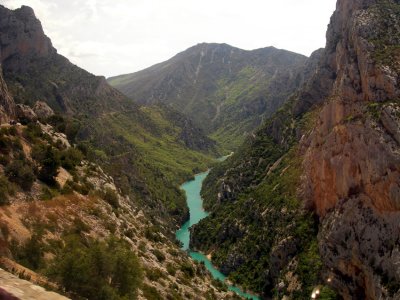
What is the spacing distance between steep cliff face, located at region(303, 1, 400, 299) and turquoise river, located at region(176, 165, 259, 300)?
21595 mm

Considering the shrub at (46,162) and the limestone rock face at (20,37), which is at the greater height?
the limestone rock face at (20,37)

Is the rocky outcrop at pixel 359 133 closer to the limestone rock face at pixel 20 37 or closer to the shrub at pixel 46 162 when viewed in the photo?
the shrub at pixel 46 162

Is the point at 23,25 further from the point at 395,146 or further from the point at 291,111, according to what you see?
the point at 395,146

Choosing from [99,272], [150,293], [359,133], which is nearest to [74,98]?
[359,133]

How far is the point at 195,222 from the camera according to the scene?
13250cm

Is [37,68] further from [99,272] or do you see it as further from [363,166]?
[99,272]

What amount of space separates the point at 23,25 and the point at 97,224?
123 meters

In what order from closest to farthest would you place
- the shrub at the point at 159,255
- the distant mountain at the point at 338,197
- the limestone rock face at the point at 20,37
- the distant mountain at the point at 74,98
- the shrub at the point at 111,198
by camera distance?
the shrub at the point at 159,255, the shrub at the point at 111,198, the distant mountain at the point at 338,197, the distant mountain at the point at 74,98, the limestone rock face at the point at 20,37

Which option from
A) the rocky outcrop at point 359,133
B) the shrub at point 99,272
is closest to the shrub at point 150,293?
the shrub at point 99,272

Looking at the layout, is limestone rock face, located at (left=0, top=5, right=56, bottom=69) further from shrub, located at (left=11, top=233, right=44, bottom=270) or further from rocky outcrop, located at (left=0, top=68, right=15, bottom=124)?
shrub, located at (left=11, top=233, right=44, bottom=270)

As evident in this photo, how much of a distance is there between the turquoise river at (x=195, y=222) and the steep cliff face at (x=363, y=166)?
21.6 m

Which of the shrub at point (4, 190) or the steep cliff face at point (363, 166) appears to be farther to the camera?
the steep cliff face at point (363, 166)

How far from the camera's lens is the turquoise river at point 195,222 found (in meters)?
86.1

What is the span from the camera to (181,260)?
55562mm
